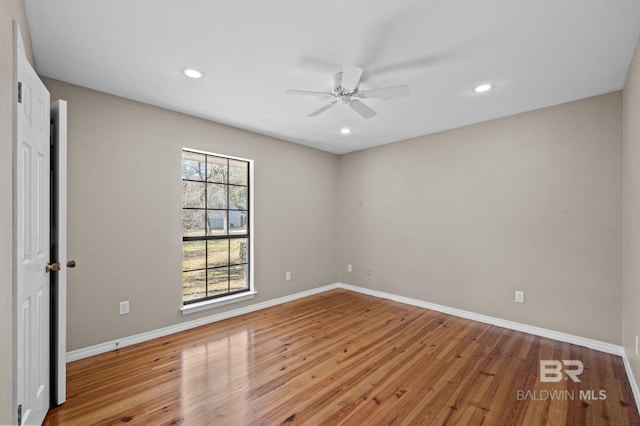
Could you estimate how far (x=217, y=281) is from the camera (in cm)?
377

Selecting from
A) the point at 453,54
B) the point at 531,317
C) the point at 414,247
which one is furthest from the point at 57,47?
the point at 531,317

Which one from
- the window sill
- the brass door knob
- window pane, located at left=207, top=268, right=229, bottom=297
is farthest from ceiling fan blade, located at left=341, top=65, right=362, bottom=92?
the window sill

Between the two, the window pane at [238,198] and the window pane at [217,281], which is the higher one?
the window pane at [238,198]

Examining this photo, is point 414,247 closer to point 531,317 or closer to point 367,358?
point 531,317

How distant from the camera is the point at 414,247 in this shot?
4.27 meters

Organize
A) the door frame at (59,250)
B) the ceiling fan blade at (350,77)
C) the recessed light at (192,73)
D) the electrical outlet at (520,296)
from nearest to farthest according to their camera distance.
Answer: the door frame at (59,250) → the ceiling fan blade at (350,77) → the recessed light at (192,73) → the electrical outlet at (520,296)

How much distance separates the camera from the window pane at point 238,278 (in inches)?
154

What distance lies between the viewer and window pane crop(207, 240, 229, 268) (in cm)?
369

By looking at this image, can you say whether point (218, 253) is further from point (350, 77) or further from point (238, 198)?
point (350, 77)

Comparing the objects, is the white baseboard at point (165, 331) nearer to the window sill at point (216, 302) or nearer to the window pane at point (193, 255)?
the window sill at point (216, 302)

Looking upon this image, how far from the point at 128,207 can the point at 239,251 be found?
1.49m

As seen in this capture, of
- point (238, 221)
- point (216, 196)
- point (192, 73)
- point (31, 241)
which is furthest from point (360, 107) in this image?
point (31, 241)

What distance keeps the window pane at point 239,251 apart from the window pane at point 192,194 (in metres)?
0.69
